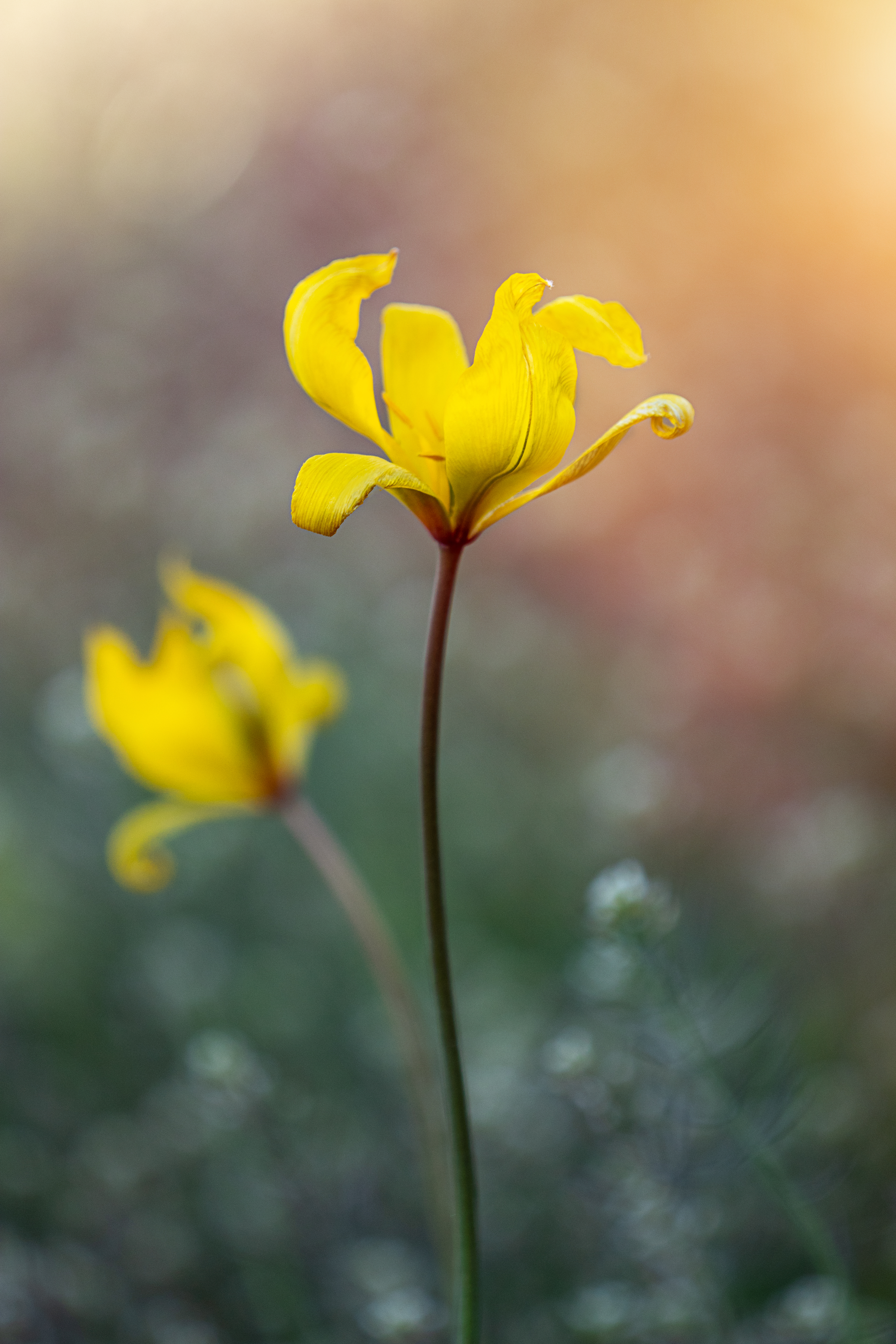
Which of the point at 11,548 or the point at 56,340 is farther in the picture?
the point at 56,340

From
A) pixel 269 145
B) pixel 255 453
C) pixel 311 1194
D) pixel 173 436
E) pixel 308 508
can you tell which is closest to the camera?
pixel 308 508

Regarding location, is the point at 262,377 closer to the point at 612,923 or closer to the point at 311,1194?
the point at 311,1194

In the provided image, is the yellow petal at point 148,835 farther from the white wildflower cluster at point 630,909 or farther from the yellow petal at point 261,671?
the white wildflower cluster at point 630,909

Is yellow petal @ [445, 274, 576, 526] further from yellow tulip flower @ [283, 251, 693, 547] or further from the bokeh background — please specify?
the bokeh background

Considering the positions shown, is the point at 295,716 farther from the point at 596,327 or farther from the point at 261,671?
the point at 596,327

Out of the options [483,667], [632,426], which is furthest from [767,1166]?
[483,667]

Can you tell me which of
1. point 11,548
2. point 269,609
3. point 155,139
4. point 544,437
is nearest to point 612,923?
point 544,437

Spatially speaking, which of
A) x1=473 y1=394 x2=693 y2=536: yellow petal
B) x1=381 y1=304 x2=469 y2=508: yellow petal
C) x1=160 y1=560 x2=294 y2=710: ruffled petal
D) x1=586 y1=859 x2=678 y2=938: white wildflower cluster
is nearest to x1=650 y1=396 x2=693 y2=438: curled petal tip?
x1=473 y1=394 x2=693 y2=536: yellow petal
